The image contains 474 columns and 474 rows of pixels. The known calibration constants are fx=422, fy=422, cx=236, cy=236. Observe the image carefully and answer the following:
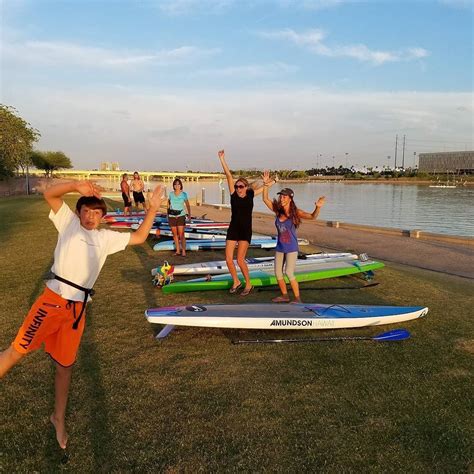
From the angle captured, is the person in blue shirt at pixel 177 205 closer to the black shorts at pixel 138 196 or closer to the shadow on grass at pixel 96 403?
the shadow on grass at pixel 96 403

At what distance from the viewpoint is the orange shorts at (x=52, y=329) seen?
3.07m

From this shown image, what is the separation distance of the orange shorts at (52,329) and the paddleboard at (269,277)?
4.16m

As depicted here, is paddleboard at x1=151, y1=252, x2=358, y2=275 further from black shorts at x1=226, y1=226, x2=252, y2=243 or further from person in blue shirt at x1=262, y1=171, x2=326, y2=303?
person in blue shirt at x1=262, y1=171, x2=326, y2=303

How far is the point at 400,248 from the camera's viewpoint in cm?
1345

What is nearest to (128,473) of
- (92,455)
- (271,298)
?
(92,455)

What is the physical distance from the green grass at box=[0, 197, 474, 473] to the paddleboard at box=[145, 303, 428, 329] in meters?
0.19

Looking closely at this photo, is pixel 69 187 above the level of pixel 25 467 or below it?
above

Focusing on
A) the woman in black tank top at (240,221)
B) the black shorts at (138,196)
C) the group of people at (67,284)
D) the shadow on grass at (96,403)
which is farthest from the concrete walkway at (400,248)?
the group of people at (67,284)

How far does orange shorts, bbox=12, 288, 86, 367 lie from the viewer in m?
3.07

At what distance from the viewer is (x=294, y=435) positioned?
342 cm

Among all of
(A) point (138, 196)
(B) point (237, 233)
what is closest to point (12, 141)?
(A) point (138, 196)

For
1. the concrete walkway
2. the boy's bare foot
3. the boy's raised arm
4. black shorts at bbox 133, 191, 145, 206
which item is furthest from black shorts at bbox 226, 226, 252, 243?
black shorts at bbox 133, 191, 145, 206

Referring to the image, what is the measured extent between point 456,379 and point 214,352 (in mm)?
2621

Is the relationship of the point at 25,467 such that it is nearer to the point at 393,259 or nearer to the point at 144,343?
the point at 144,343
